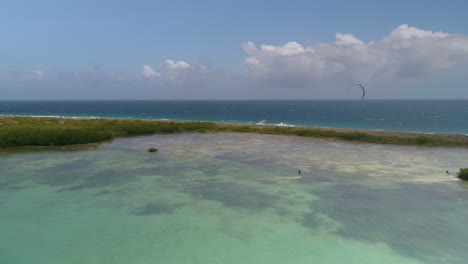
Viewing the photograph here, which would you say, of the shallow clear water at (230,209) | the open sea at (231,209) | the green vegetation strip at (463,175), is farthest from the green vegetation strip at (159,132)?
the green vegetation strip at (463,175)

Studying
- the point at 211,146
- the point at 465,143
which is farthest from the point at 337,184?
the point at 465,143

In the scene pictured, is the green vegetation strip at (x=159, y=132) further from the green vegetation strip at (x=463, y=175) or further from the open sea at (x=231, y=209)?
the green vegetation strip at (x=463, y=175)

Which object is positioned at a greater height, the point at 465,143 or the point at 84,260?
the point at 465,143

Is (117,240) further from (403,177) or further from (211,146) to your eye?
(211,146)

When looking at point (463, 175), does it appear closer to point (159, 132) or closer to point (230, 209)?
point (230, 209)

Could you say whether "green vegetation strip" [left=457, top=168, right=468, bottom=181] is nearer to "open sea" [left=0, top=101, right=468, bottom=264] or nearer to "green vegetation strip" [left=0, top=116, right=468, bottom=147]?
"open sea" [left=0, top=101, right=468, bottom=264]

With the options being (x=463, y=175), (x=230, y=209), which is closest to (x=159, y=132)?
(x=230, y=209)
